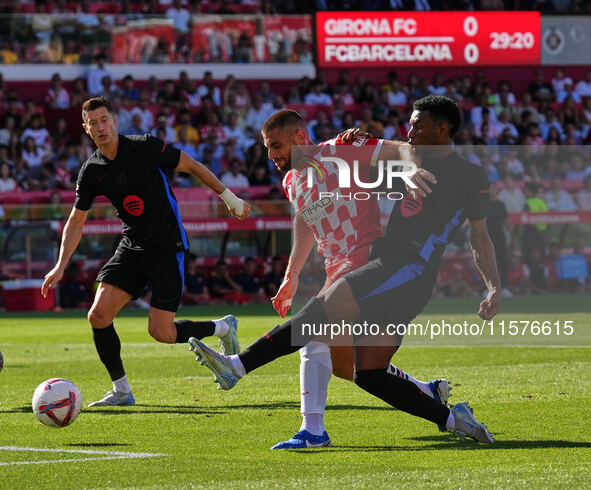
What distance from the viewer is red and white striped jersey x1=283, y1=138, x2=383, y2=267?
7.32 m

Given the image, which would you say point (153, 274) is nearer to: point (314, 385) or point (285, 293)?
point (285, 293)

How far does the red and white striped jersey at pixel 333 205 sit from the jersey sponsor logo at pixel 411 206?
0.44 meters

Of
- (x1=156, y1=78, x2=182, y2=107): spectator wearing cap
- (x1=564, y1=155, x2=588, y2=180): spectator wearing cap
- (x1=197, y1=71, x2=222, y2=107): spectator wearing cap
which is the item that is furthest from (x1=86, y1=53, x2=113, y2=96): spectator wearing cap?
(x1=564, y1=155, x2=588, y2=180): spectator wearing cap

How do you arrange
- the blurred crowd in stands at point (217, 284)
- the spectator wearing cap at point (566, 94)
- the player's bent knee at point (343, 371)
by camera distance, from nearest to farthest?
the player's bent knee at point (343, 371)
the blurred crowd in stands at point (217, 284)
the spectator wearing cap at point (566, 94)

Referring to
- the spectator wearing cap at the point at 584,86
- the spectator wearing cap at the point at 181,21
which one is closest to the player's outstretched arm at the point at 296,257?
the spectator wearing cap at the point at 181,21

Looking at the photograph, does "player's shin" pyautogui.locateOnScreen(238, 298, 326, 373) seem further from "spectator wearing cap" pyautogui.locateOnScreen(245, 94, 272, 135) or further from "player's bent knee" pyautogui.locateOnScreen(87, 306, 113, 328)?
"spectator wearing cap" pyautogui.locateOnScreen(245, 94, 272, 135)

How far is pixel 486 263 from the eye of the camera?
23.0 ft

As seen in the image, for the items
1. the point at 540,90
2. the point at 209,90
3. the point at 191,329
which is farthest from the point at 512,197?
the point at 191,329

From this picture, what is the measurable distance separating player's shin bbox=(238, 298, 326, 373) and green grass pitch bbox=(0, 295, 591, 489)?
0.55 meters

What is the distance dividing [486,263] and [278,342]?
4.44ft

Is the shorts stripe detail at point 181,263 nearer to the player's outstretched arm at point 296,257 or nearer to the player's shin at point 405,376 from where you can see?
the player's outstretched arm at point 296,257

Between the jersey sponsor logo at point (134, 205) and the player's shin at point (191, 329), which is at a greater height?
the jersey sponsor logo at point (134, 205)

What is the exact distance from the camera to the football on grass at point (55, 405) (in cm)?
790

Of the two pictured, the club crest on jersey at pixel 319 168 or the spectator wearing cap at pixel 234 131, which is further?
the spectator wearing cap at pixel 234 131
